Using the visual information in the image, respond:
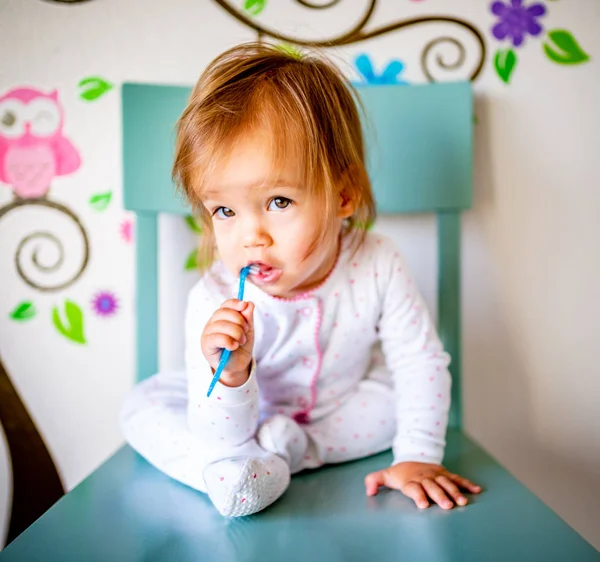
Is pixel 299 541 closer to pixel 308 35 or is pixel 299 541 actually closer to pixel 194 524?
pixel 194 524

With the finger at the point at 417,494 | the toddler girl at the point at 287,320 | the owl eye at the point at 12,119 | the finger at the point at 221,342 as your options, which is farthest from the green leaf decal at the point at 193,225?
the finger at the point at 417,494

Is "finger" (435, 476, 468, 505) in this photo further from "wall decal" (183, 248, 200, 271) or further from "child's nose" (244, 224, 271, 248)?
"wall decal" (183, 248, 200, 271)

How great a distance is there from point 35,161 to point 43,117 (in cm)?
7

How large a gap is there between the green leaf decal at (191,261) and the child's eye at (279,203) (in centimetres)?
33

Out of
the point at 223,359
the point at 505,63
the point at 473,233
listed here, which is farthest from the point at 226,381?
the point at 505,63

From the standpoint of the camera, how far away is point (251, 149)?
22.5 inches

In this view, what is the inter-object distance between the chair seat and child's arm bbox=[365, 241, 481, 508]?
0.06 ft

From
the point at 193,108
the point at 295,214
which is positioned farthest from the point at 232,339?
the point at 193,108

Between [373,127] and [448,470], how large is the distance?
0.46 meters

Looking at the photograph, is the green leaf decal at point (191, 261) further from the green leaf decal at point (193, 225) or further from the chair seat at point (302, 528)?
the chair seat at point (302, 528)

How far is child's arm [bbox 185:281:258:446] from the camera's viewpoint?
547 millimetres

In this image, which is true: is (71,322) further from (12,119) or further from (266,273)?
(266,273)

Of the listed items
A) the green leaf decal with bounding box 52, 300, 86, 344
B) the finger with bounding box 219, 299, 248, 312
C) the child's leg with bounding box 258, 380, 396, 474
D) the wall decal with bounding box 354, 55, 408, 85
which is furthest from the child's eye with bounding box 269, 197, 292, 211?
the green leaf decal with bounding box 52, 300, 86, 344

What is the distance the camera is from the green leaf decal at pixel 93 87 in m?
0.85
